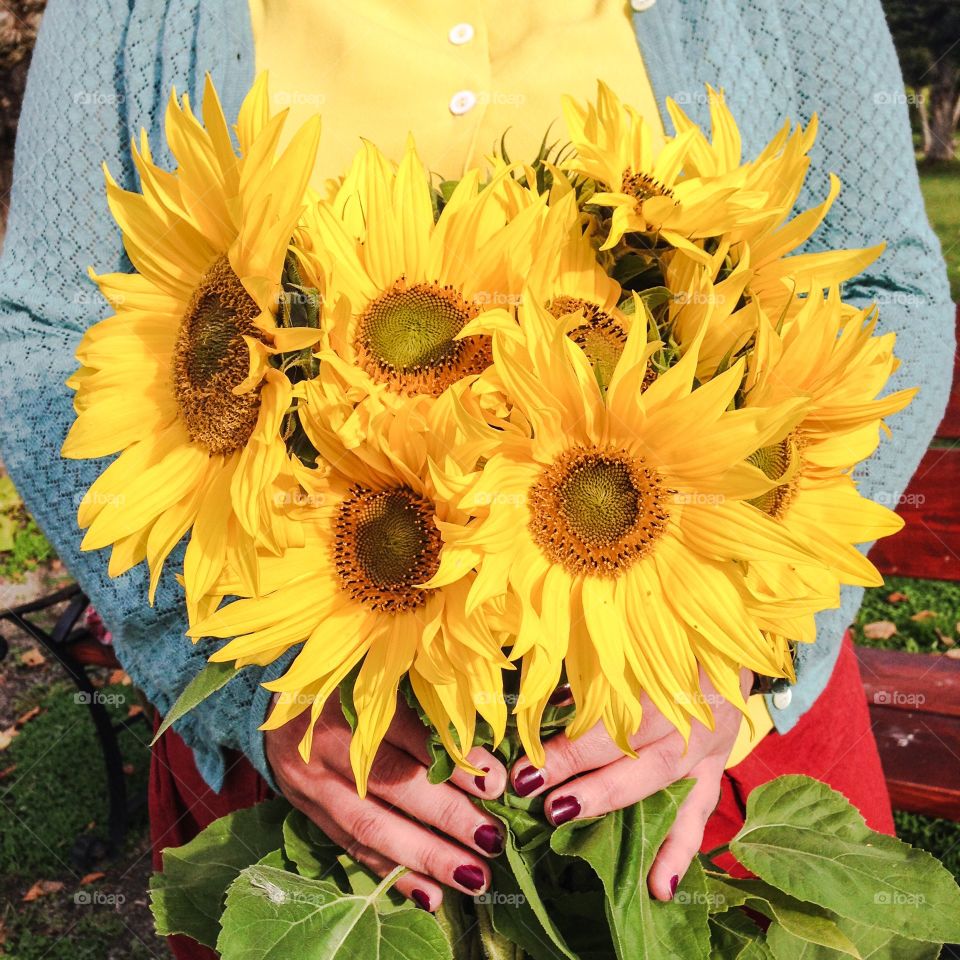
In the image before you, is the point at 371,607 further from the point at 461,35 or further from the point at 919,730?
the point at 919,730

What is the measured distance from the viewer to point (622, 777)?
1.13 meters

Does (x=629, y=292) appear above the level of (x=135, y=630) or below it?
above

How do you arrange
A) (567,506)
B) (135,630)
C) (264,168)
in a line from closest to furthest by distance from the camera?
(264,168), (567,506), (135,630)

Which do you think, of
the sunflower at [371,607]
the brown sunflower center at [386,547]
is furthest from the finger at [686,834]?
the brown sunflower center at [386,547]

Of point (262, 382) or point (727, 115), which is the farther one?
point (727, 115)

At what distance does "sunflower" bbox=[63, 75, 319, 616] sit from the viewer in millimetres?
781

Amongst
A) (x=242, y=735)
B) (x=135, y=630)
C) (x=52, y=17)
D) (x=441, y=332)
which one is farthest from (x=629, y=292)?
(x=52, y=17)

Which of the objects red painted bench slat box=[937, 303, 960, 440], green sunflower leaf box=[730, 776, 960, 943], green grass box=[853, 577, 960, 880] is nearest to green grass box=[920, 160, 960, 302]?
green grass box=[853, 577, 960, 880]

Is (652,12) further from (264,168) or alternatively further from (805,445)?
(264,168)

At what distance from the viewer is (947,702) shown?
7.46 ft

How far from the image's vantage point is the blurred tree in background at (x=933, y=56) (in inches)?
376

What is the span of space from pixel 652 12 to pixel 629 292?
785 millimetres

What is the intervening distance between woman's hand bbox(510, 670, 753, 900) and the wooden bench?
1233mm

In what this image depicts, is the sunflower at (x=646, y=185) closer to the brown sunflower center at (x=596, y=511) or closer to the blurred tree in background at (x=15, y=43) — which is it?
the brown sunflower center at (x=596, y=511)
